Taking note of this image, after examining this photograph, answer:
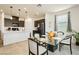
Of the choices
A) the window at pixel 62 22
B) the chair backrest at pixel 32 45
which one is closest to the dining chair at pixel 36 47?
the chair backrest at pixel 32 45

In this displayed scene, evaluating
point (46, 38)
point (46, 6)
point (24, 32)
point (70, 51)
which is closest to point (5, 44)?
point (24, 32)

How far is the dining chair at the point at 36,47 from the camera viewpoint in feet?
5.89

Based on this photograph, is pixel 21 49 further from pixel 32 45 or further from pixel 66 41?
pixel 66 41

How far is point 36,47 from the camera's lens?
1.88 m

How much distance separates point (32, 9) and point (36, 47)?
2.49ft

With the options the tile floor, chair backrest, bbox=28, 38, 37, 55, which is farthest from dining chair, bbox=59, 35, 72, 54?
chair backrest, bbox=28, 38, 37, 55

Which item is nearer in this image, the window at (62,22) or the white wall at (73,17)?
the white wall at (73,17)

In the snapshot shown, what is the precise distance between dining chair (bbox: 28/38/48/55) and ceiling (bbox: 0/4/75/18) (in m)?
0.51

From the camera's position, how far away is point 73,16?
175cm

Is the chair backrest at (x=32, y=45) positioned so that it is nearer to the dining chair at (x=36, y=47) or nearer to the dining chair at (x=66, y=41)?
the dining chair at (x=36, y=47)

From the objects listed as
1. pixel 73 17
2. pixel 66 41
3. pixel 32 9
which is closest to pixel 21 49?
pixel 32 9

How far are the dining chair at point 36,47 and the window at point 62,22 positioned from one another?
1.50ft
